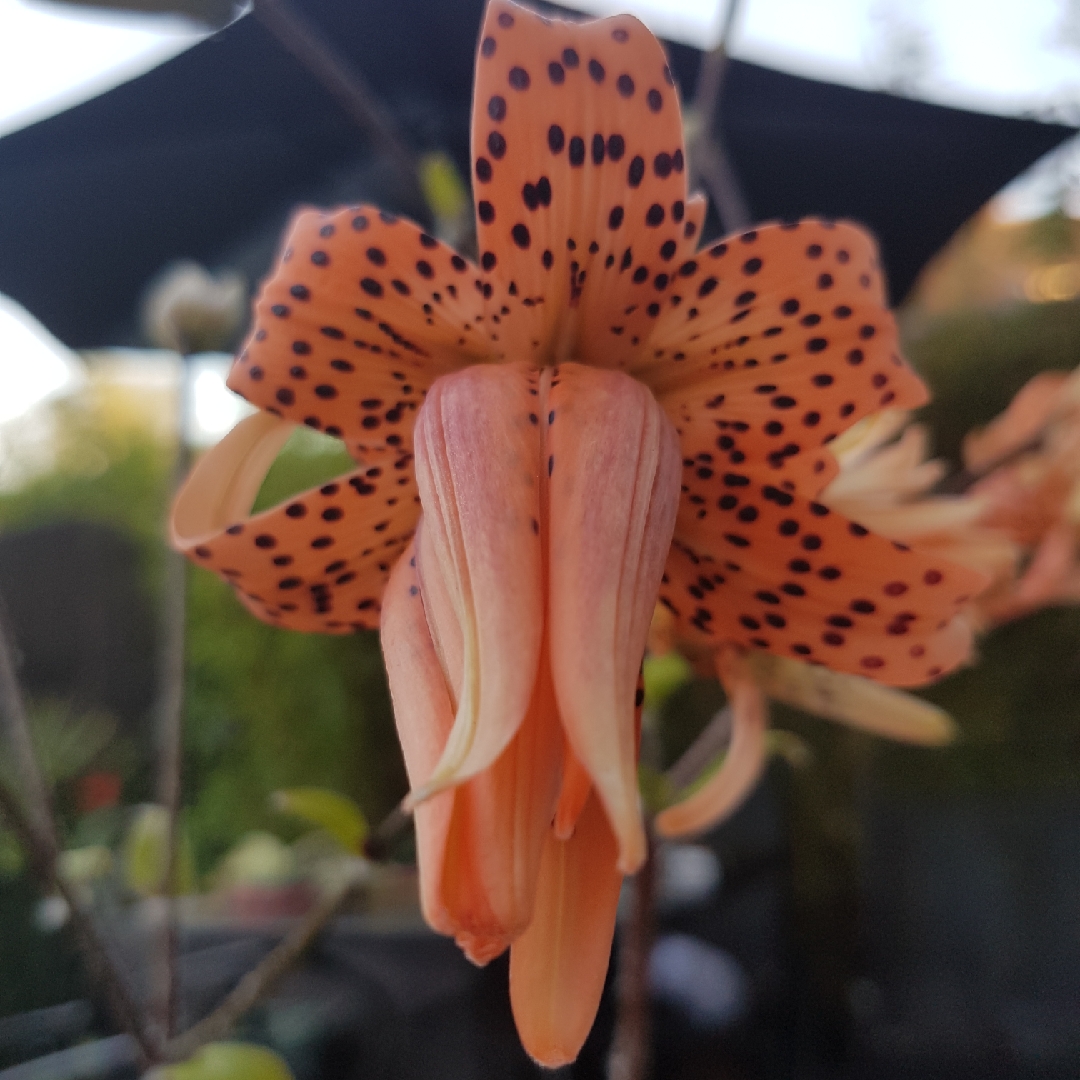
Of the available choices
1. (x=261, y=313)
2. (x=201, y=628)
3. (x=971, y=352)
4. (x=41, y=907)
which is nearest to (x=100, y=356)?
(x=201, y=628)

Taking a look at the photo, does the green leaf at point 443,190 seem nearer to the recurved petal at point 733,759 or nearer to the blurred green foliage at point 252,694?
the recurved petal at point 733,759

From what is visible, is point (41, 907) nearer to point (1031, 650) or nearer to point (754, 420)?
point (754, 420)

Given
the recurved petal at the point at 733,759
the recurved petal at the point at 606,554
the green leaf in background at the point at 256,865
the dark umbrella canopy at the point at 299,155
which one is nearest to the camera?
the recurved petal at the point at 606,554

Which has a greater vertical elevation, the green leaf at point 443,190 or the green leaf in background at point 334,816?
the green leaf at point 443,190

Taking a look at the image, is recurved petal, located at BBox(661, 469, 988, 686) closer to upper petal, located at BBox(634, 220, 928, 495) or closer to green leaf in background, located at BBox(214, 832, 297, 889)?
upper petal, located at BBox(634, 220, 928, 495)

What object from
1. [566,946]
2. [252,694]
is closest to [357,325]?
[566,946]

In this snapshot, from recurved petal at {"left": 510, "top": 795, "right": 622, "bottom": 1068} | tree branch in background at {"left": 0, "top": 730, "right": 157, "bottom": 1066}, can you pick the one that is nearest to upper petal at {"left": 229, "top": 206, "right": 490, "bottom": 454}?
recurved petal at {"left": 510, "top": 795, "right": 622, "bottom": 1068}

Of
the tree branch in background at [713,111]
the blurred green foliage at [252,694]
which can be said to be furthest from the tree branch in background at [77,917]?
the blurred green foliage at [252,694]
